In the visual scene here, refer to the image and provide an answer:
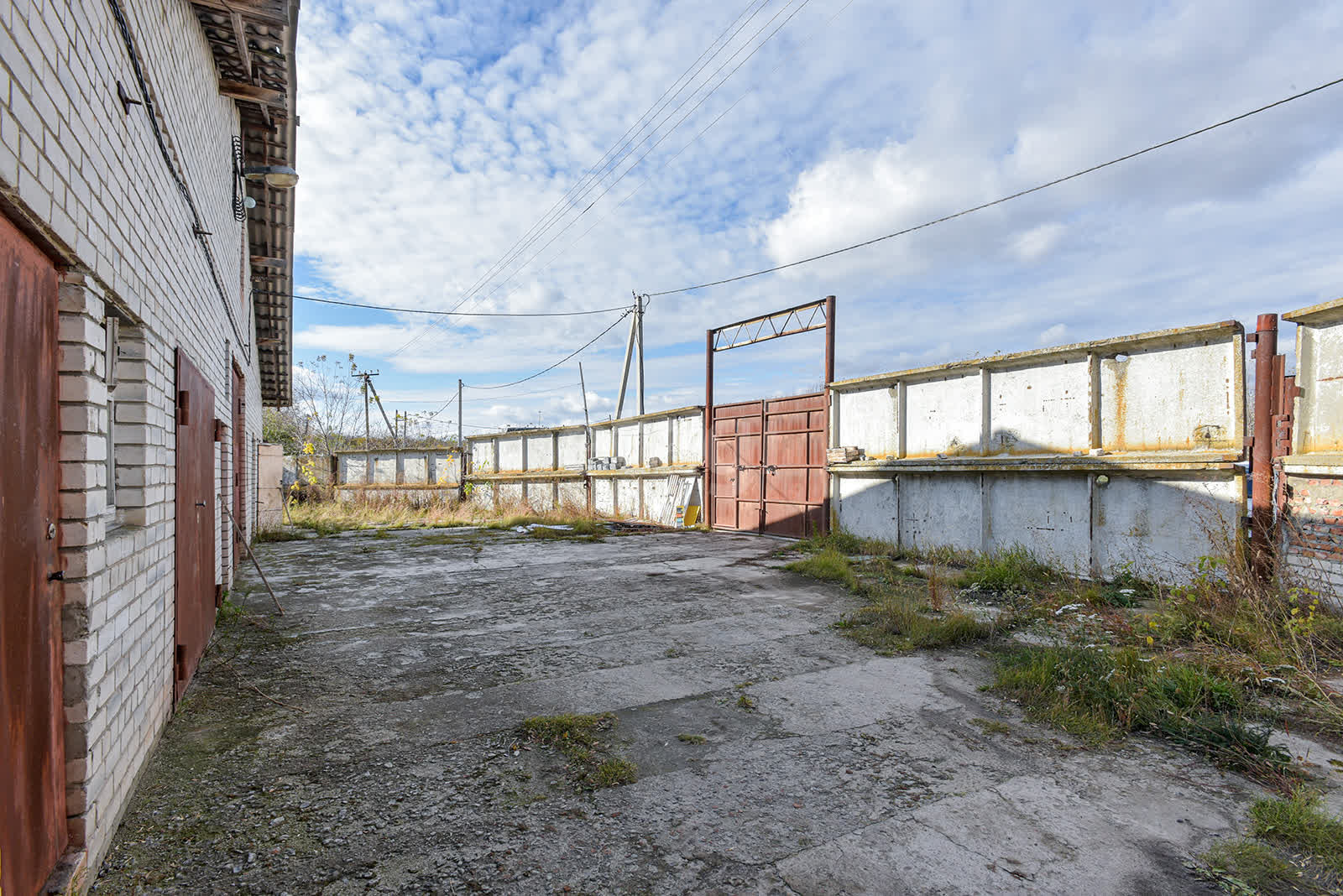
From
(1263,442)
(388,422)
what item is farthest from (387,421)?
(1263,442)

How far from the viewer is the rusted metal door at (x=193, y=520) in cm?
363

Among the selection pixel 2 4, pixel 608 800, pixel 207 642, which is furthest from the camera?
pixel 207 642

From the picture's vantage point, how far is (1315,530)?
5.00 m

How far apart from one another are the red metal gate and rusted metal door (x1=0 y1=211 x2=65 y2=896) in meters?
9.95

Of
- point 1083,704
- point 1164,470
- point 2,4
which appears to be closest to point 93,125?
point 2,4

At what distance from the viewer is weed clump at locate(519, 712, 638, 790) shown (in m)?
2.85

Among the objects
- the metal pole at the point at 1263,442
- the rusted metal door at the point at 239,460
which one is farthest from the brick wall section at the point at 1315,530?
the rusted metal door at the point at 239,460

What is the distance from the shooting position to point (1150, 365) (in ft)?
22.2

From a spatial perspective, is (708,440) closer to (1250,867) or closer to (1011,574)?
(1011,574)

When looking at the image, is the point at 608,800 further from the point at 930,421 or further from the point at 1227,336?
the point at 930,421

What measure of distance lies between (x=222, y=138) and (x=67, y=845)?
5.84m

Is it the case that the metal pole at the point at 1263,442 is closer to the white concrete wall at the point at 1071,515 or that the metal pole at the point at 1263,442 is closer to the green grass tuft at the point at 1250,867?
the white concrete wall at the point at 1071,515

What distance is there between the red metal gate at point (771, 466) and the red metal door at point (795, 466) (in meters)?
0.01

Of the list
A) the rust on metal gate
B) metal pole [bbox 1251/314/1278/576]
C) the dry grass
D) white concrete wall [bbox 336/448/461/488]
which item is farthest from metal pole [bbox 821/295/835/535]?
white concrete wall [bbox 336/448/461/488]
